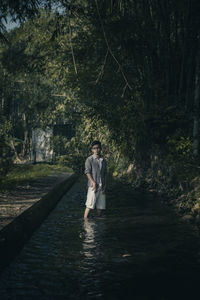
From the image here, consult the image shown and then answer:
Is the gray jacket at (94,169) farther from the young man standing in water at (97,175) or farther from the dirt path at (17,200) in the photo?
the dirt path at (17,200)

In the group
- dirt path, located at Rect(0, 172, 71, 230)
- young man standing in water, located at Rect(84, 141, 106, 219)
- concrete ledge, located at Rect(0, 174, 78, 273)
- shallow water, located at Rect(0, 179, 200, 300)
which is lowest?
shallow water, located at Rect(0, 179, 200, 300)

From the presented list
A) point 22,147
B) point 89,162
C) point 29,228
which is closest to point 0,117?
point 22,147

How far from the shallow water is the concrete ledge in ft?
0.42

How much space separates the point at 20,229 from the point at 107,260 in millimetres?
1753

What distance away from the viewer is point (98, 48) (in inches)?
647

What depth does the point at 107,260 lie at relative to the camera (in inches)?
244

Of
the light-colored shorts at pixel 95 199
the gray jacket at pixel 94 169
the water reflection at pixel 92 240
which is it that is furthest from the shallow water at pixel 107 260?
the gray jacket at pixel 94 169

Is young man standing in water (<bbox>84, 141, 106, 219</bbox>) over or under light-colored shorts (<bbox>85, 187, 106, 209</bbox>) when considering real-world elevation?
over

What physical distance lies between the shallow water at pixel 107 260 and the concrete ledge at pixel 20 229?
0.13m

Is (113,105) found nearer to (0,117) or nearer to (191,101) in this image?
(191,101)

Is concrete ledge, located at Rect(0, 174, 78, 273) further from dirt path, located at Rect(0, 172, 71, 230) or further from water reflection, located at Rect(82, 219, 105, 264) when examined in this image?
water reflection, located at Rect(82, 219, 105, 264)

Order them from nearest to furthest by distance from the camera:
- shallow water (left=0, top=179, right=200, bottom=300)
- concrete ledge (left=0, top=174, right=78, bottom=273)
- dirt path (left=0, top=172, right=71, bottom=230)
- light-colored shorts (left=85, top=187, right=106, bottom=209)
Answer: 1. shallow water (left=0, top=179, right=200, bottom=300)
2. concrete ledge (left=0, top=174, right=78, bottom=273)
3. dirt path (left=0, top=172, right=71, bottom=230)
4. light-colored shorts (left=85, top=187, right=106, bottom=209)

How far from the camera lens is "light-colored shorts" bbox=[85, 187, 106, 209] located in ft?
31.4

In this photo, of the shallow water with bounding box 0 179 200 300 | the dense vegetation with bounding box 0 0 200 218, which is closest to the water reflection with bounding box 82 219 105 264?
the shallow water with bounding box 0 179 200 300
